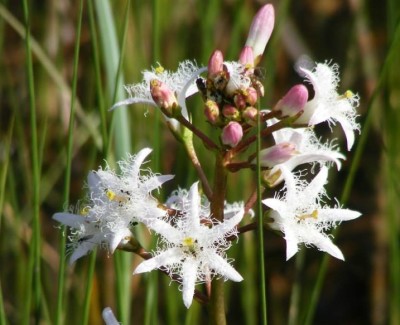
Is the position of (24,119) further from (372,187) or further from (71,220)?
(71,220)

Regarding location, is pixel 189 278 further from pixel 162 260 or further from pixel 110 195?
pixel 110 195

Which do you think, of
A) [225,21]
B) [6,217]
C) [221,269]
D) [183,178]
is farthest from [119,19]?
[221,269]

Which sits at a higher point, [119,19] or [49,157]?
[119,19]

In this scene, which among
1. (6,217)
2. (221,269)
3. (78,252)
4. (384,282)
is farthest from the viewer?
(384,282)

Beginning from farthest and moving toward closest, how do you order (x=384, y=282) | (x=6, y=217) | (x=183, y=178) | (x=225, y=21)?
(x=225, y=21)
(x=384, y=282)
(x=183, y=178)
(x=6, y=217)

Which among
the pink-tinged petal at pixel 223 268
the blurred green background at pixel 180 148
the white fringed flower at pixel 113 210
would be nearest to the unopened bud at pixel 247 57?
the white fringed flower at pixel 113 210

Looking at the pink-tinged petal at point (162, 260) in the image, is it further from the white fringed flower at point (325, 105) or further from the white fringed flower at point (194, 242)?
the white fringed flower at point (325, 105)
